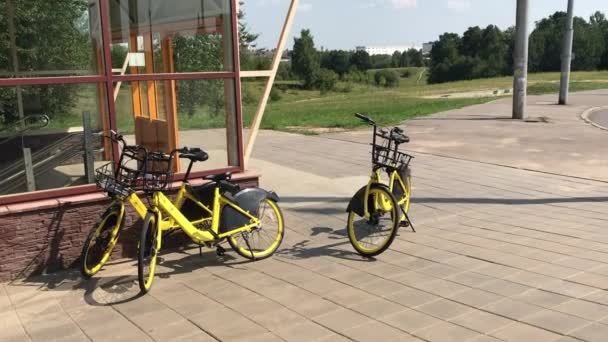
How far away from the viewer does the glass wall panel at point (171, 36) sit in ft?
19.4

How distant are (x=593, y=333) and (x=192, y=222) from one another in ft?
10.4

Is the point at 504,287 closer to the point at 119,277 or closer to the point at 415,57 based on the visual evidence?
the point at 119,277

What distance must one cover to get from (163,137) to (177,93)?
703mm

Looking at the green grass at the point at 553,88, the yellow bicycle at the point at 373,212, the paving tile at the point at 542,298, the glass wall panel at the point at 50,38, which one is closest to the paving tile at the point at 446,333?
the paving tile at the point at 542,298

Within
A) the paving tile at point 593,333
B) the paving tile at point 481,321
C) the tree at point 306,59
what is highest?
the tree at point 306,59

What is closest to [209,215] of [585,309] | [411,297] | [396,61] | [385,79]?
[411,297]

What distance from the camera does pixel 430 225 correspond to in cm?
636

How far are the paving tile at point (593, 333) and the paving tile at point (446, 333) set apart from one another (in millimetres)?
610

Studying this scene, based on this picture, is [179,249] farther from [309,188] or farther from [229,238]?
[309,188]

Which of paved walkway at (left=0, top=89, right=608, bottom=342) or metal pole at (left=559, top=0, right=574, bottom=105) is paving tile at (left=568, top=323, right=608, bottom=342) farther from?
metal pole at (left=559, top=0, right=574, bottom=105)

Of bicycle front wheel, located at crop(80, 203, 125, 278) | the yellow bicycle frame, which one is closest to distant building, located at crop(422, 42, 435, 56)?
the yellow bicycle frame

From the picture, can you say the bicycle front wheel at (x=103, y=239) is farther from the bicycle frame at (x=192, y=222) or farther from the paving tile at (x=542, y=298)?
the paving tile at (x=542, y=298)

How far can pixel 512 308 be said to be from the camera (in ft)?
13.2

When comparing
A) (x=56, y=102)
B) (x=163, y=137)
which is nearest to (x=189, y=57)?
(x=163, y=137)
